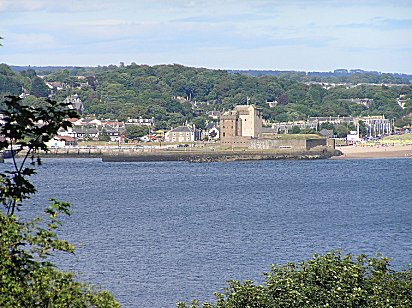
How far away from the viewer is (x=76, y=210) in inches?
1020

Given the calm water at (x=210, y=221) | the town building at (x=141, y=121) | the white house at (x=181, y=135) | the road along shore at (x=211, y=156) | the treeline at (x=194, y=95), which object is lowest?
the calm water at (x=210, y=221)

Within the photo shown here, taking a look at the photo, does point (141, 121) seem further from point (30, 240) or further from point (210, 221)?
point (30, 240)

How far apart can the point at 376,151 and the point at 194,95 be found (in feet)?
132

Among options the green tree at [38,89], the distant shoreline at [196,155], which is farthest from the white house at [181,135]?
the green tree at [38,89]

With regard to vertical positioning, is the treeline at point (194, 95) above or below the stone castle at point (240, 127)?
above

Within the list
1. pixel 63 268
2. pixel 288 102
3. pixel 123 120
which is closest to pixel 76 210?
pixel 63 268

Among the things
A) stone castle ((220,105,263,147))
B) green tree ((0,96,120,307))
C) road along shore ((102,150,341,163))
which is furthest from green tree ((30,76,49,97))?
green tree ((0,96,120,307))

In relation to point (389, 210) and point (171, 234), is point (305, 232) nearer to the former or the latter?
point (171, 234)

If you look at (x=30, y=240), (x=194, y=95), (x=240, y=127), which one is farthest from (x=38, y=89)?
(x=30, y=240)

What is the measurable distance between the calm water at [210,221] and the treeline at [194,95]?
33.6 metres

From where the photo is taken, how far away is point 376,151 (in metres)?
56.3

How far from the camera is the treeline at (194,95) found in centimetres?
7875

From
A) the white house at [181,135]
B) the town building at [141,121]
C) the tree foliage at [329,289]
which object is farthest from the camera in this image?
the town building at [141,121]

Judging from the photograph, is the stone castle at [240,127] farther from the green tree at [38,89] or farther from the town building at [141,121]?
the green tree at [38,89]
